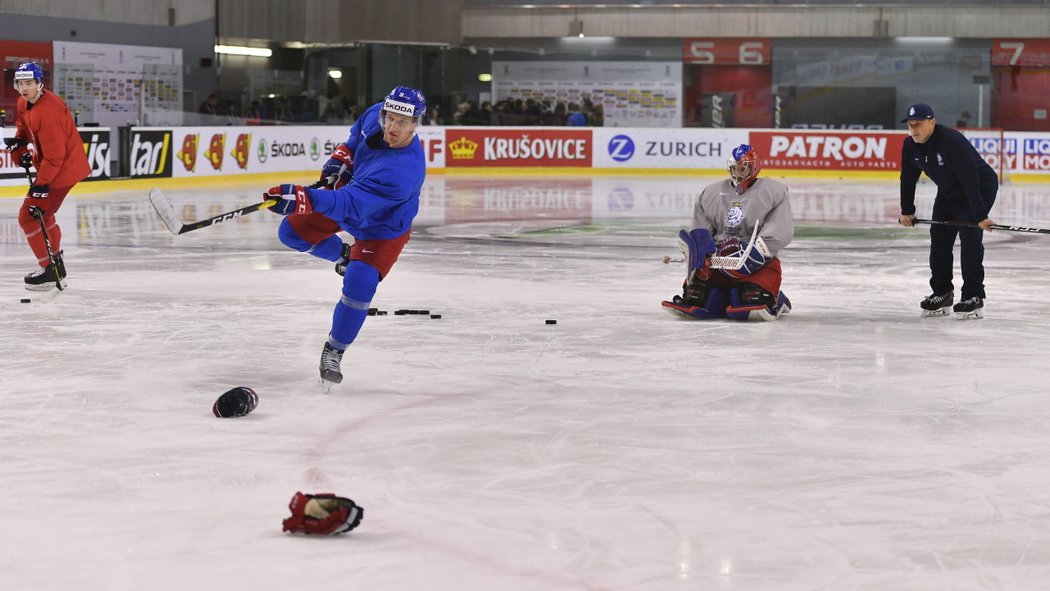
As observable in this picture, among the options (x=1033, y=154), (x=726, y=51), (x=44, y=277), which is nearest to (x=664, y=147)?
(x=726, y=51)

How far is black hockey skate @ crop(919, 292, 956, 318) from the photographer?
812 centimetres

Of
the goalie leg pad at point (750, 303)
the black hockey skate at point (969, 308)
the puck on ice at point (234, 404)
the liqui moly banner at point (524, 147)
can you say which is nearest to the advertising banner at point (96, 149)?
the liqui moly banner at point (524, 147)

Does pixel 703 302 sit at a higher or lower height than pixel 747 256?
lower

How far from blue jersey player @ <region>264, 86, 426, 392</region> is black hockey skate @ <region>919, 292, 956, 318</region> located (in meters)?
3.58

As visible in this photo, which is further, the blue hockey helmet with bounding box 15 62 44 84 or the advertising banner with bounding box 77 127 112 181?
the advertising banner with bounding box 77 127 112 181

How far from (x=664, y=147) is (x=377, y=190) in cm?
2065

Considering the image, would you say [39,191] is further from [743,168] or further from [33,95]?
[743,168]

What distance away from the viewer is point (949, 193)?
8.06 meters

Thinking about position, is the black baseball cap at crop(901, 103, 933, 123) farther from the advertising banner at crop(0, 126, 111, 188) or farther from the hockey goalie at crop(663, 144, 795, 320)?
the advertising banner at crop(0, 126, 111, 188)

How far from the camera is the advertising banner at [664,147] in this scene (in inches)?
1008

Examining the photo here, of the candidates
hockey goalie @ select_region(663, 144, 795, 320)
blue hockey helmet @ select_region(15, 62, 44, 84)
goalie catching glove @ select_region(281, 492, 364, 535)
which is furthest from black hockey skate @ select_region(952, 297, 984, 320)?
blue hockey helmet @ select_region(15, 62, 44, 84)

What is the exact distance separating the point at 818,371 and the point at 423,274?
4.32 metres

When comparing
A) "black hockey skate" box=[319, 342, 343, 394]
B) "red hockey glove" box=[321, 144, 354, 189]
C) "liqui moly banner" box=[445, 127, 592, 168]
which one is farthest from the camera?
"liqui moly banner" box=[445, 127, 592, 168]

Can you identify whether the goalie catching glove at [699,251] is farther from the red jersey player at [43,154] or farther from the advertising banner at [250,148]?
the advertising banner at [250,148]
